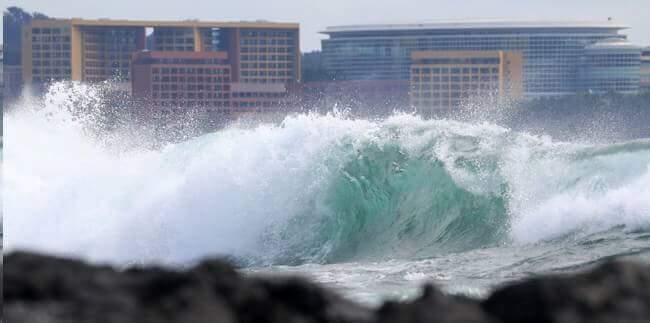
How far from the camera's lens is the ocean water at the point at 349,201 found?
1673 centimetres

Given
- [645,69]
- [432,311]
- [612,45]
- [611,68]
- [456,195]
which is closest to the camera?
[432,311]

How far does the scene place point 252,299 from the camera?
14.7ft

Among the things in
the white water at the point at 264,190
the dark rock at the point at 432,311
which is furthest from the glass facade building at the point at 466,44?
the dark rock at the point at 432,311

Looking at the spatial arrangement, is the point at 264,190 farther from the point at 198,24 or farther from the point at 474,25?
the point at 474,25

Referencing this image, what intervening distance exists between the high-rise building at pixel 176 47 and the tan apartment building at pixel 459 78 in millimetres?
9353

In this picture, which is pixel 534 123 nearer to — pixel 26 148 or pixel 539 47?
pixel 539 47

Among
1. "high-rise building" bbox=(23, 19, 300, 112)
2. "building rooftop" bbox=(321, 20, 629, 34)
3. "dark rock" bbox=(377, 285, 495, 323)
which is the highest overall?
"building rooftop" bbox=(321, 20, 629, 34)

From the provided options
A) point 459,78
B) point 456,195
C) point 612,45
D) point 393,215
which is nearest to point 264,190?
point 393,215

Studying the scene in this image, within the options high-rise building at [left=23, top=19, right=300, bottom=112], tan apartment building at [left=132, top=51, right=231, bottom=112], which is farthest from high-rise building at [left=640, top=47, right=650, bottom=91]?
tan apartment building at [left=132, top=51, right=231, bottom=112]

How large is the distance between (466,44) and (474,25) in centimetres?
167

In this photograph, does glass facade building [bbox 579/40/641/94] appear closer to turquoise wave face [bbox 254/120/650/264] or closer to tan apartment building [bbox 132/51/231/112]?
tan apartment building [bbox 132/51/231/112]

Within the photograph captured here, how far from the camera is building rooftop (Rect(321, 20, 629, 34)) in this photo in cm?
10931

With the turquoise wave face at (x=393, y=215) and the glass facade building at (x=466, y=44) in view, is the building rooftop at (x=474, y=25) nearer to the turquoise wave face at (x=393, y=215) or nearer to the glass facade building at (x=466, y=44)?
the glass facade building at (x=466, y=44)

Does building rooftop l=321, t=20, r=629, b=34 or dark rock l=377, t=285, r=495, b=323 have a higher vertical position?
building rooftop l=321, t=20, r=629, b=34
